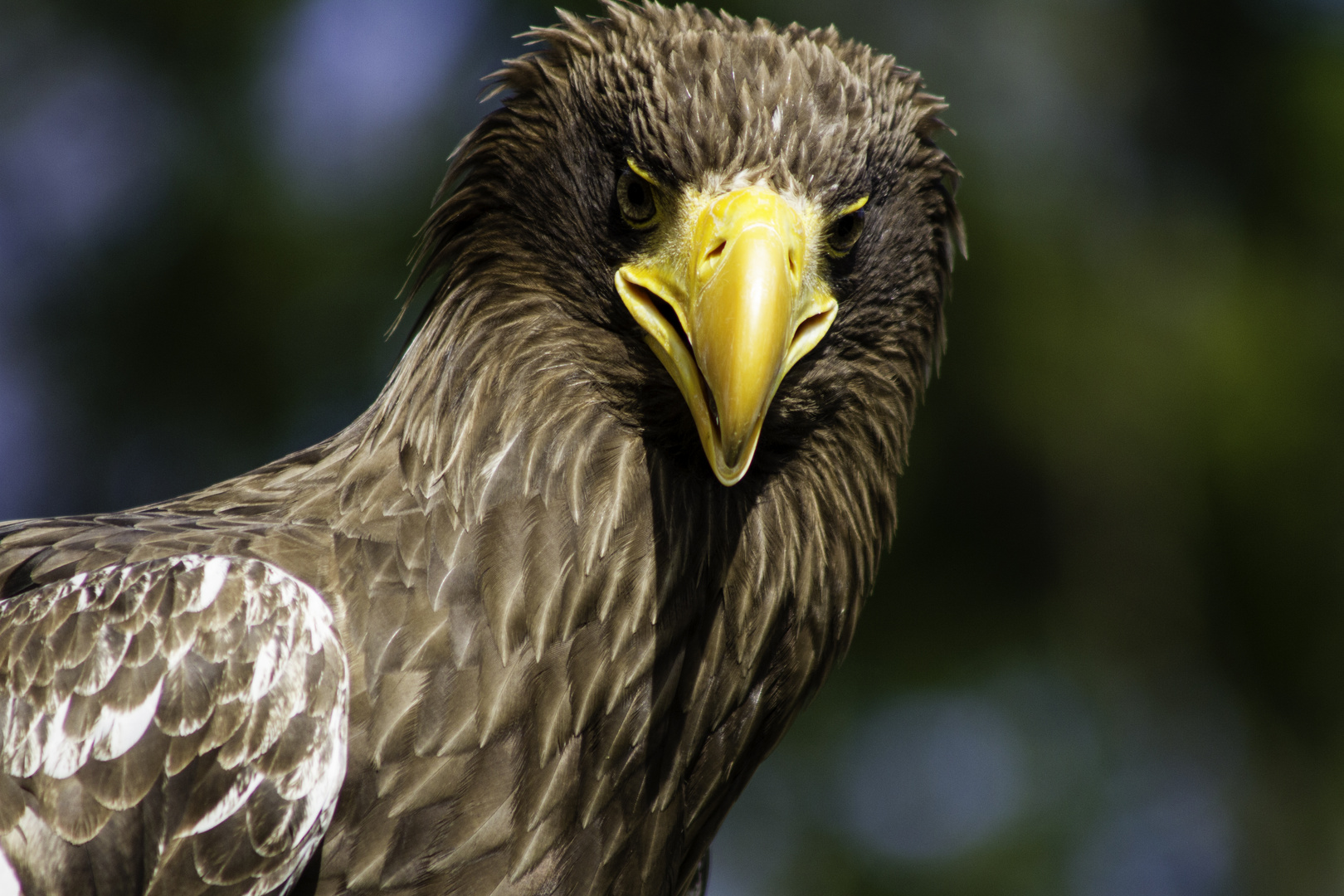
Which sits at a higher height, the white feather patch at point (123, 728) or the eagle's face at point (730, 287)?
the eagle's face at point (730, 287)

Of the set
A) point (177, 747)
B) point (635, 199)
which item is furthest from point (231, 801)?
point (635, 199)

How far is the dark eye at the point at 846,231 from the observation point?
287cm

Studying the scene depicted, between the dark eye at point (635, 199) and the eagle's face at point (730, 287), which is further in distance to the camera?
the dark eye at point (635, 199)

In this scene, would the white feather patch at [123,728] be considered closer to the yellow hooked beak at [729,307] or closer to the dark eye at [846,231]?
the yellow hooked beak at [729,307]

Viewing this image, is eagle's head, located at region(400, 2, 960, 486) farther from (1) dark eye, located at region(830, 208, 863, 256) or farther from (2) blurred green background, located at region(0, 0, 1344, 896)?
(2) blurred green background, located at region(0, 0, 1344, 896)

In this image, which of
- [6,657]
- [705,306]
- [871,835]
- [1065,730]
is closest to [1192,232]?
[1065,730]

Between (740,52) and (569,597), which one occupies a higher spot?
(740,52)

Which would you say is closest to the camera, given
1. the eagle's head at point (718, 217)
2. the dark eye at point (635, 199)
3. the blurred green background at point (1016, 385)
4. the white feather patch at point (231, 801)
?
the white feather patch at point (231, 801)

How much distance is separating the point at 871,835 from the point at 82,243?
8.70 metres

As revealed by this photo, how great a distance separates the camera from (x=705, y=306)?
8.35ft

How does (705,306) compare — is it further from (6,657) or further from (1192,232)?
(1192,232)

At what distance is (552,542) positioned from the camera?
9.09 feet

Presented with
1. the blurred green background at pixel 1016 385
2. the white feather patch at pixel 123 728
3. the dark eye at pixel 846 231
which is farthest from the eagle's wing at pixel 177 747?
the blurred green background at pixel 1016 385

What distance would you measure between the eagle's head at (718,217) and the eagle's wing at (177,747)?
3.00ft
